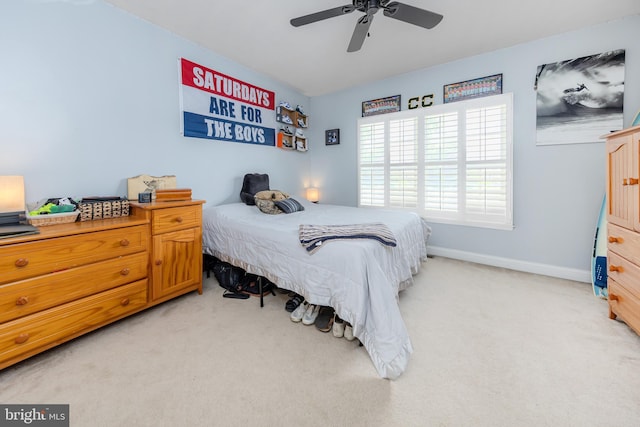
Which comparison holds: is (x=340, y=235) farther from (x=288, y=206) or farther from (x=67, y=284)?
(x=67, y=284)

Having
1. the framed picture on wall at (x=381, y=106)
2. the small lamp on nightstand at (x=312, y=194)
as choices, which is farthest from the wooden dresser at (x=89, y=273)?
the framed picture on wall at (x=381, y=106)

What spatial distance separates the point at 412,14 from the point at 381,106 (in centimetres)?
205

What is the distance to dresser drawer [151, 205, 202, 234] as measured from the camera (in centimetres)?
216

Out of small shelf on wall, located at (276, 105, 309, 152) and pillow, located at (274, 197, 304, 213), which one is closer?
pillow, located at (274, 197, 304, 213)

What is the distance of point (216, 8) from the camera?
7.70ft

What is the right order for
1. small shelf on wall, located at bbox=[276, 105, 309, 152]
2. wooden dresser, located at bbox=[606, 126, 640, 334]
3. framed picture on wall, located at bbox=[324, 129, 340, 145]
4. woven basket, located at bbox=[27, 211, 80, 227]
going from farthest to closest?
framed picture on wall, located at bbox=[324, 129, 340, 145]
small shelf on wall, located at bbox=[276, 105, 309, 152]
woven basket, located at bbox=[27, 211, 80, 227]
wooden dresser, located at bbox=[606, 126, 640, 334]

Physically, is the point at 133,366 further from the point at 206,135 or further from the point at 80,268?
the point at 206,135

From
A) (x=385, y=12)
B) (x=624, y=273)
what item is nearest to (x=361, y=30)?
(x=385, y=12)

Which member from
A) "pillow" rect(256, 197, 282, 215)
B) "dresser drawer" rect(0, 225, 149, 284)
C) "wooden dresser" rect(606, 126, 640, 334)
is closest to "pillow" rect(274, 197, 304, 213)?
"pillow" rect(256, 197, 282, 215)

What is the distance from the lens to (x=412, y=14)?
6.40 feet

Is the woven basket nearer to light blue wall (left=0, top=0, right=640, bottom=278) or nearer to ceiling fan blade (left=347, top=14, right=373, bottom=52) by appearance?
light blue wall (left=0, top=0, right=640, bottom=278)

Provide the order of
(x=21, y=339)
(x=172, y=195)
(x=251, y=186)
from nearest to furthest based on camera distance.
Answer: (x=21, y=339) → (x=172, y=195) → (x=251, y=186)

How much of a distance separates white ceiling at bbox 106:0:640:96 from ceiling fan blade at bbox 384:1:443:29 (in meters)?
0.39

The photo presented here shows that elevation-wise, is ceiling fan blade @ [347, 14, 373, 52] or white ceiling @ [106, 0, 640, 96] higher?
white ceiling @ [106, 0, 640, 96]
